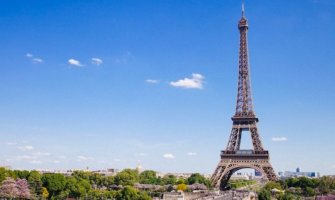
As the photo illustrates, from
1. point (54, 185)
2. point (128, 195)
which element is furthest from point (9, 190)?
point (128, 195)

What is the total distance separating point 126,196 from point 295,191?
32.4 meters

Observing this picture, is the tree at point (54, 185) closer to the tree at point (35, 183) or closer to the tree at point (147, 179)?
the tree at point (35, 183)

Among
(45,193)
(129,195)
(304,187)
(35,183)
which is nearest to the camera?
(129,195)

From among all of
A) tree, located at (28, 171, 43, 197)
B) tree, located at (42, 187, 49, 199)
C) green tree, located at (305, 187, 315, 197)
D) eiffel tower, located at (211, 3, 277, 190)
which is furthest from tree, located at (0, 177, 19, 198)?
green tree, located at (305, 187, 315, 197)

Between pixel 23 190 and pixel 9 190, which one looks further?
pixel 23 190

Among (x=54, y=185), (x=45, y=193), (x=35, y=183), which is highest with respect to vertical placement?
(x=35, y=183)

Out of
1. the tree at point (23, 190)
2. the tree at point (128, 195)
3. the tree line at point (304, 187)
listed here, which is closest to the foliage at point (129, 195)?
the tree at point (128, 195)

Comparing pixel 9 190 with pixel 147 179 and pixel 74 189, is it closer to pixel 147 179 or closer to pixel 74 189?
pixel 74 189

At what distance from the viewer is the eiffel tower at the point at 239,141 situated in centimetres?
7206

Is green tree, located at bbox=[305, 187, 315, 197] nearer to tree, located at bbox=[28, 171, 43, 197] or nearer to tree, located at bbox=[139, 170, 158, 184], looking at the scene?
tree, located at bbox=[139, 170, 158, 184]

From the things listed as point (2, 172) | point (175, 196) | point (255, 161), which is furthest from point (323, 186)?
point (2, 172)

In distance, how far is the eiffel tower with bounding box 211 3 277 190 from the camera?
7206 cm

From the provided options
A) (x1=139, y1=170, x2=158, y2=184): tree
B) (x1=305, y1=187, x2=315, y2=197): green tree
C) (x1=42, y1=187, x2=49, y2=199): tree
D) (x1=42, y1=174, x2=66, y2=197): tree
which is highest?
(x1=139, y1=170, x2=158, y2=184): tree

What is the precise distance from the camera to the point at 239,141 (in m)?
75.7
